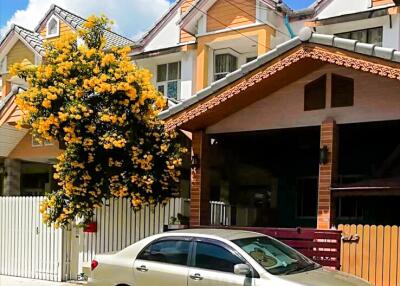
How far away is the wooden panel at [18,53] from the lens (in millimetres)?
20984

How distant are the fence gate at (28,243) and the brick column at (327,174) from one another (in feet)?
20.1

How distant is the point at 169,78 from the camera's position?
18359 mm

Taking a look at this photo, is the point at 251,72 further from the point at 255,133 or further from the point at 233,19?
the point at 233,19

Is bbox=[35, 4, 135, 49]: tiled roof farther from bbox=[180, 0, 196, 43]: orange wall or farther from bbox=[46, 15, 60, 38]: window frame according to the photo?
bbox=[180, 0, 196, 43]: orange wall

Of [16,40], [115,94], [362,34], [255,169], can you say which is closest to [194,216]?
[115,94]

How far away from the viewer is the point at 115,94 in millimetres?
11211

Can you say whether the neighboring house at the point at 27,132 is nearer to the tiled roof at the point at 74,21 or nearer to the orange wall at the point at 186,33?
the tiled roof at the point at 74,21

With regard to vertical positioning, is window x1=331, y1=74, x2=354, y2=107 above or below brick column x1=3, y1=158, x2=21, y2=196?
above

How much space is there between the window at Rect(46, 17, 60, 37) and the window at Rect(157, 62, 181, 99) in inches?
212

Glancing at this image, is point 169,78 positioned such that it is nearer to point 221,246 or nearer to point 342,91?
point 342,91

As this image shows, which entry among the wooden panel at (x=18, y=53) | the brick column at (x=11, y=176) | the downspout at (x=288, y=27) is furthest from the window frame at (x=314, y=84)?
the wooden panel at (x=18, y=53)

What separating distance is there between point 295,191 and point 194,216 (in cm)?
508

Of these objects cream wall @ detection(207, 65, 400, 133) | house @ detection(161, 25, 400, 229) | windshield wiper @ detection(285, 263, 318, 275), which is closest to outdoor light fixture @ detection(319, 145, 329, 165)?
house @ detection(161, 25, 400, 229)

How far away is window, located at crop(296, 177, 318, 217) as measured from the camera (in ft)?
50.3
